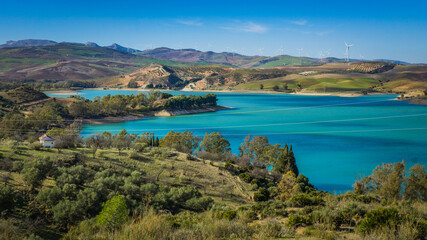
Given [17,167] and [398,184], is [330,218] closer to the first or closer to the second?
[398,184]

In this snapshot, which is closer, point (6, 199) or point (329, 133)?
point (6, 199)

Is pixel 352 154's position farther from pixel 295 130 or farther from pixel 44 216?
pixel 44 216

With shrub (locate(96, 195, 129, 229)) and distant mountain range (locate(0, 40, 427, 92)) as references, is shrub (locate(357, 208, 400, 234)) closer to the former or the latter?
shrub (locate(96, 195, 129, 229))

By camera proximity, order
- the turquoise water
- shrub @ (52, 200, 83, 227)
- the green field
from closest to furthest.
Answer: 1. shrub @ (52, 200, 83, 227)
2. the turquoise water
3. the green field

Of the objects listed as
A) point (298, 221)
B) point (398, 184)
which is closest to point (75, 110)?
point (398, 184)

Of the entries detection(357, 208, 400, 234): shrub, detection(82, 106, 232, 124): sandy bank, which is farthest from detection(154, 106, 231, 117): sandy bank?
detection(357, 208, 400, 234): shrub

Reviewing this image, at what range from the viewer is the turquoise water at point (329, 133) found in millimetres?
28422

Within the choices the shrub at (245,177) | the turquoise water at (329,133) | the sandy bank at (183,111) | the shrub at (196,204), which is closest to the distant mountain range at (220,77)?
the turquoise water at (329,133)

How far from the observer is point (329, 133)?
1721 inches

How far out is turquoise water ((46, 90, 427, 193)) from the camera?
28422 mm

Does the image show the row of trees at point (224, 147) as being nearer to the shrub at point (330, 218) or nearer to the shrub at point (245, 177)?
the shrub at point (245, 177)

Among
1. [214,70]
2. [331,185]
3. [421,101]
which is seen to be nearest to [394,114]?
[421,101]

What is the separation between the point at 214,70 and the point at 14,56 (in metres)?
117

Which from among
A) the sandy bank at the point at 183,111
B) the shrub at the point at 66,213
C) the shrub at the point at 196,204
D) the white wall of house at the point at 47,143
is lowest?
the sandy bank at the point at 183,111
